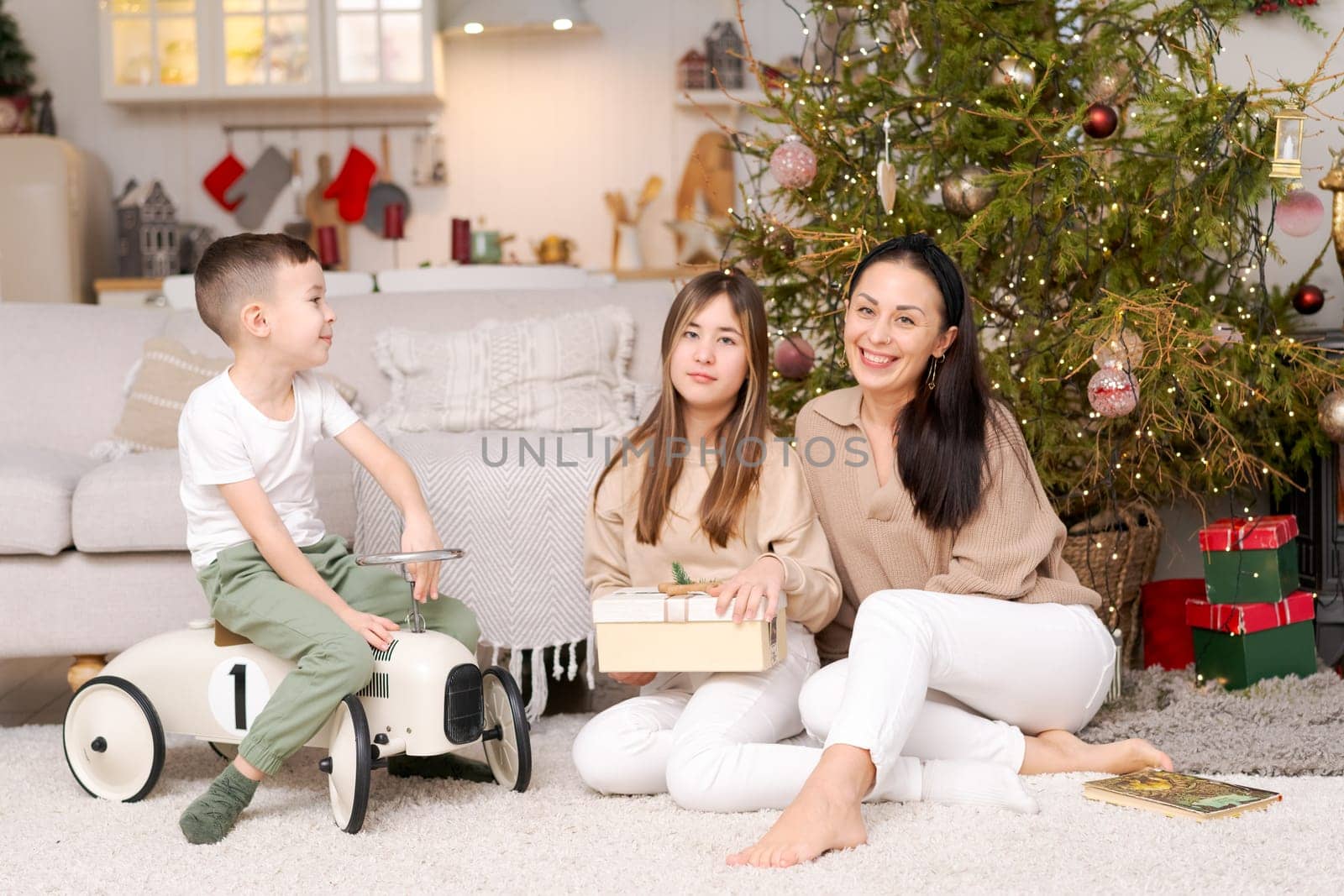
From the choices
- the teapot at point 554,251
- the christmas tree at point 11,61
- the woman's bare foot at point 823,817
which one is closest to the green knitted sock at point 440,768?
the woman's bare foot at point 823,817

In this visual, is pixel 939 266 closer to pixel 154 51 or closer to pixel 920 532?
pixel 920 532

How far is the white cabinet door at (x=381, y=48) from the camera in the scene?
4547 millimetres

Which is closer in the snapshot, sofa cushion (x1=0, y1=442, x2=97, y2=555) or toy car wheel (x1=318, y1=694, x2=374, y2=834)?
toy car wheel (x1=318, y1=694, x2=374, y2=834)

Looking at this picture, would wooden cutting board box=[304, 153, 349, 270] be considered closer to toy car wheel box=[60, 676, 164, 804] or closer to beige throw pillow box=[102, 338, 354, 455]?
beige throw pillow box=[102, 338, 354, 455]

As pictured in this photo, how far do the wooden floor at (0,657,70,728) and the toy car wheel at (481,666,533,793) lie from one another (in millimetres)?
911

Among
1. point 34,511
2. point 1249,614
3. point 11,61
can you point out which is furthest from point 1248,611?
point 11,61

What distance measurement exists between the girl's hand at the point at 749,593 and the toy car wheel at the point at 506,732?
30 cm

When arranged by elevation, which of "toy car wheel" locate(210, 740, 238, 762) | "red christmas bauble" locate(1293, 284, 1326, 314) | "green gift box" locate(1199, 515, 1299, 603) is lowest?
"toy car wheel" locate(210, 740, 238, 762)

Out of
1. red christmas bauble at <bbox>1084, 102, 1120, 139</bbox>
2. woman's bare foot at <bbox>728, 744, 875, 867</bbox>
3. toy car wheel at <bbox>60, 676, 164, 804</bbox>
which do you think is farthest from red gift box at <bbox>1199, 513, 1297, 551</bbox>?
toy car wheel at <bbox>60, 676, 164, 804</bbox>

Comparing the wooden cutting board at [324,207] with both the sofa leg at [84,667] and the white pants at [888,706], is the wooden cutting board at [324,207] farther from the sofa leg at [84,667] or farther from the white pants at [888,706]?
the white pants at [888,706]

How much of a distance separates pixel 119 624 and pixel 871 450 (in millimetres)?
1287

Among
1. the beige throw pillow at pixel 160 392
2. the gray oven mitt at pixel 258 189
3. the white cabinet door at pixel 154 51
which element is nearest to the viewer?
the beige throw pillow at pixel 160 392

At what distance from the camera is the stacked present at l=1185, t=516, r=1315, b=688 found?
2.04 meters

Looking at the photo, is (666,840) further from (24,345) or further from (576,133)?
(576,133)
